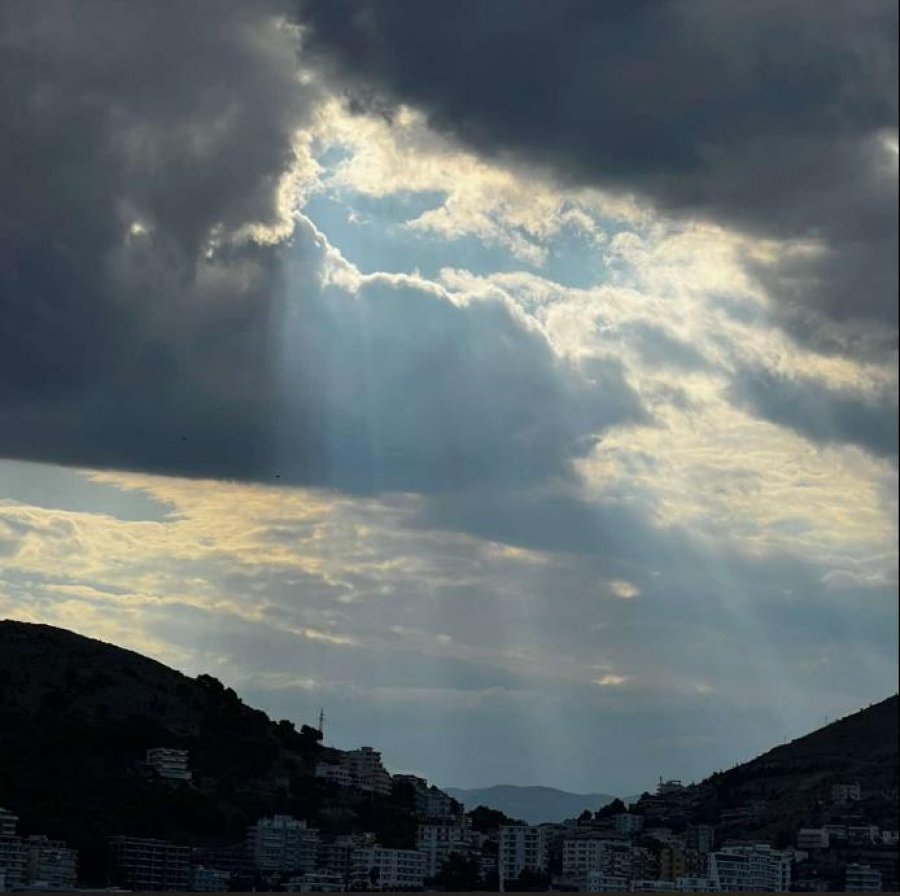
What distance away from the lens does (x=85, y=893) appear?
194 metres

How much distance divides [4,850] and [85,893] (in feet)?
37.4

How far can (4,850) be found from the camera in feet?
653
